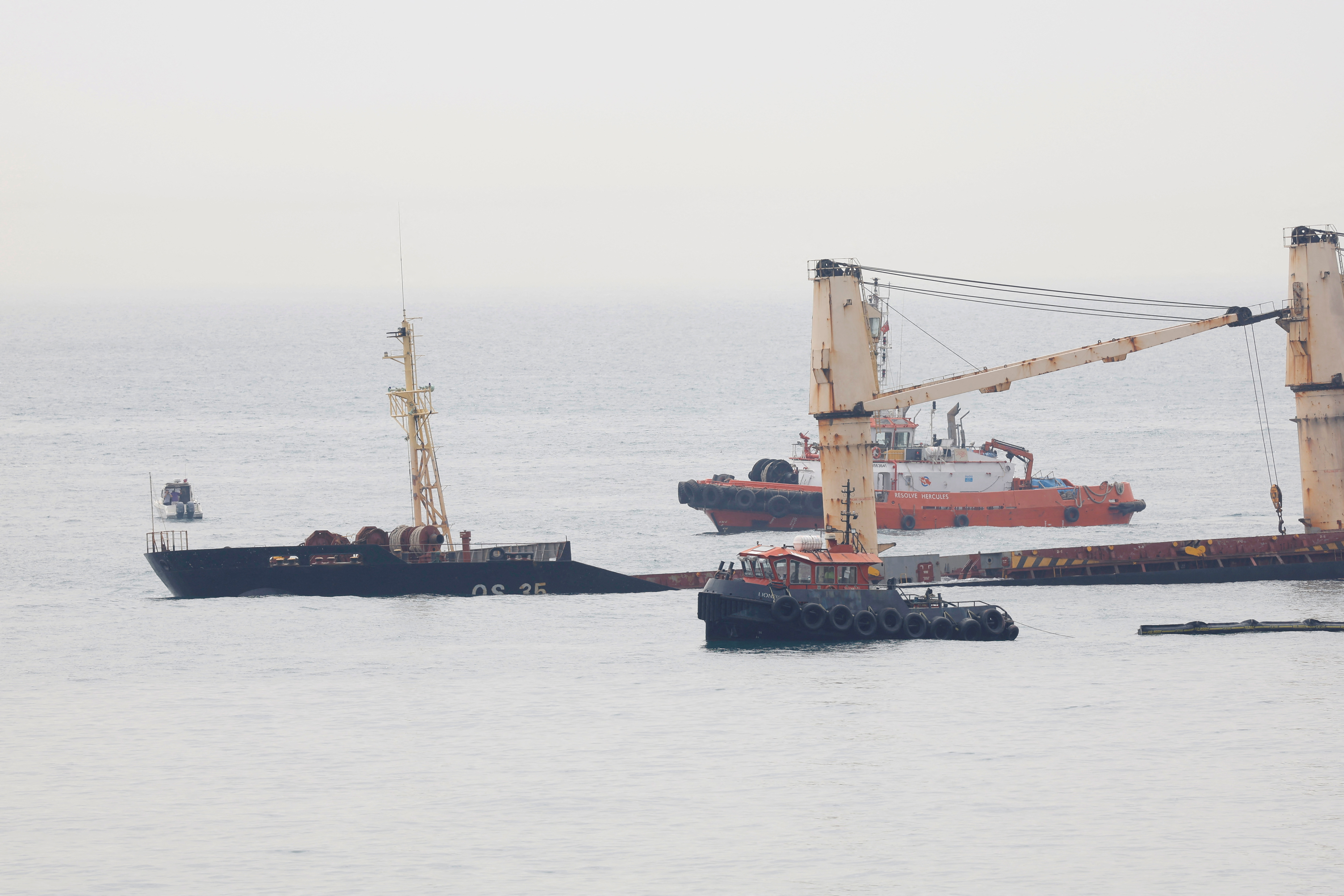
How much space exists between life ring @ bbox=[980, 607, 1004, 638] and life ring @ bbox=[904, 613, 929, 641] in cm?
164

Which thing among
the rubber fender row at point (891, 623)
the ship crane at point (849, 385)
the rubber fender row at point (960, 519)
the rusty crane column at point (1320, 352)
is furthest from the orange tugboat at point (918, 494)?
the rubber fender row at point (891, 623)

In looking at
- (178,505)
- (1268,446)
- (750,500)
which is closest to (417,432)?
(750,500)

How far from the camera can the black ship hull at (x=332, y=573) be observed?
162 feet

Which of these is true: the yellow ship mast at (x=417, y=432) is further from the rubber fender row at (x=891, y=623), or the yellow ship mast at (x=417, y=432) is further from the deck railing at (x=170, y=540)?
the rubber fender row at (x=891, y=623)

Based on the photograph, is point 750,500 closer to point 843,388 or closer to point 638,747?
point 843,388

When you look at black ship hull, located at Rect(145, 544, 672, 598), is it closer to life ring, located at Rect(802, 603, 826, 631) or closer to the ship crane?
the ship crane

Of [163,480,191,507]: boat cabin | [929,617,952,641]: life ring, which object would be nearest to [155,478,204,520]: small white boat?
[163,480,191,507]: boat cabin

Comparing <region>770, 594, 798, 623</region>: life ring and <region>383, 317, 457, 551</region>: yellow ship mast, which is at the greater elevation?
<region>383, 317, 457, 551</region>: yellow ship mast

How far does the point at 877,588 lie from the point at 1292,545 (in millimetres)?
20359

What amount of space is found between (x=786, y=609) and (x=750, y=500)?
33.0 metres

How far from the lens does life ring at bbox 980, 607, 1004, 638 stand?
139 feet

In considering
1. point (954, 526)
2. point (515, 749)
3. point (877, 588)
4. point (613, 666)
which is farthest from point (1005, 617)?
point (954, 526)

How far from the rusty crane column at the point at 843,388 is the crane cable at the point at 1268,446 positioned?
1416 cm

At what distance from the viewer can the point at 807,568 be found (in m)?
40.9
